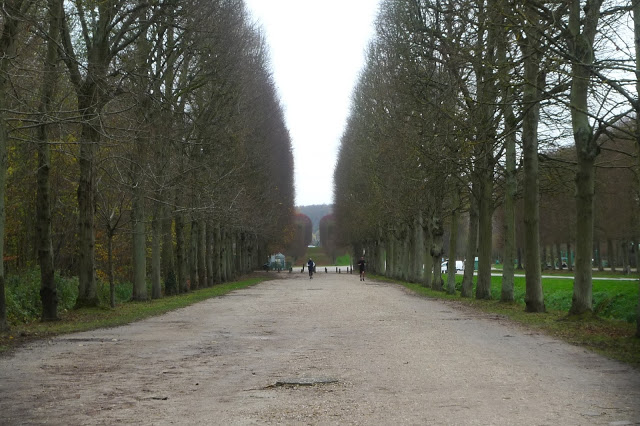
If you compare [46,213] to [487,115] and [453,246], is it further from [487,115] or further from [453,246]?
[453,246]

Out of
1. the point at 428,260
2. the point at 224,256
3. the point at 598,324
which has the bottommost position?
the point at 598,324

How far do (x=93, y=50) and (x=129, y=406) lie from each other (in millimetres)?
16545

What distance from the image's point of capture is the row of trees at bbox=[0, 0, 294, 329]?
55.8 ft

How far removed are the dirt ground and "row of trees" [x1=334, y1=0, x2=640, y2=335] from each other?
4665 millimetres

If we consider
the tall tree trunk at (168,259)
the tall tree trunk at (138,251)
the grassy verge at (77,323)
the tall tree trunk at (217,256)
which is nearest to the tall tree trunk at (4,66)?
the grassy verge at (77,323)

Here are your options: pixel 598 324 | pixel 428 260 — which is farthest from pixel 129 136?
pixel 428 260

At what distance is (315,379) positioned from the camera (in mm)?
9367

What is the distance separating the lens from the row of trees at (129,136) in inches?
670

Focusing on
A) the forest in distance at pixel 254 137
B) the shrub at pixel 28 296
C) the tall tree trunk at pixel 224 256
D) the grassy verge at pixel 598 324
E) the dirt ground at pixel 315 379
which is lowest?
the grassy verge at pixel 598 324

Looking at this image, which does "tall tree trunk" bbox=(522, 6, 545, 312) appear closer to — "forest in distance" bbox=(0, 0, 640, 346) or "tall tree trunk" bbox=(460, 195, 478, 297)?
"forest in distance" bbox=(0, 0, 640, 346)

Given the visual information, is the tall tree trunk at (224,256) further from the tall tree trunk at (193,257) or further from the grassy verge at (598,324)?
the grassy verge at (598,324)

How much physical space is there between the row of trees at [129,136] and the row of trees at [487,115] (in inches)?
271

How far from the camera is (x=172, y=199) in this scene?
3331 cm

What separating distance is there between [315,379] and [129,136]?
26.7 ft
